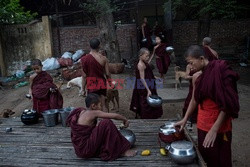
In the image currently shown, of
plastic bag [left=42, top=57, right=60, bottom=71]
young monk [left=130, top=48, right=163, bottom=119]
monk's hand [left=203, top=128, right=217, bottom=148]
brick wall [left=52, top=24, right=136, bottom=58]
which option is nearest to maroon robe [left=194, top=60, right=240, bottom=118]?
monk's hand [left=203, top=128, right=217, bottom=148]

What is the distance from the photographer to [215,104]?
274 cm

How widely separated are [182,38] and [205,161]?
1107 cm

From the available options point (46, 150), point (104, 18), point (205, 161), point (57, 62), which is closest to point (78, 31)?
point (57, 62)

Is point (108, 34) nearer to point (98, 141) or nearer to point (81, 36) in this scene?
point (81, 36)

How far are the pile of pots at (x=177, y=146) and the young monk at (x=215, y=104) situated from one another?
175 mm

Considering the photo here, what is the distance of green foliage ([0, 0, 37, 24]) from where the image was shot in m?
11.8

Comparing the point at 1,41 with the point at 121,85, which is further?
the point at 1,41

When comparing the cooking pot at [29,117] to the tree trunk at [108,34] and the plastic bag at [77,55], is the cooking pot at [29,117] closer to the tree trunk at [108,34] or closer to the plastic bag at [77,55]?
the tree trunk at [108,34]

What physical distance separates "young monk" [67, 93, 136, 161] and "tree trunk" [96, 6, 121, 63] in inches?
268

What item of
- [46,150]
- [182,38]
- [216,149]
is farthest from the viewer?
[182,38]

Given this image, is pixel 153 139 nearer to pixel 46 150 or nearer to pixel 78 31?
pixel 46 150

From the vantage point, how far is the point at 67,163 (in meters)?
3.28

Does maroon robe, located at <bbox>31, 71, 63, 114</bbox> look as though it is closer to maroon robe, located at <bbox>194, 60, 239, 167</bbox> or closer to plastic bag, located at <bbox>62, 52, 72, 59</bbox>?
maroon robe, located at <bbox>194, 60, 239, 167</bbox>

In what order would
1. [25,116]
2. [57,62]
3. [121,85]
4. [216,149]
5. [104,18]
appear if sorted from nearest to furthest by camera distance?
[216,149], [25,116], [121,85], [104,18], [57,62]
